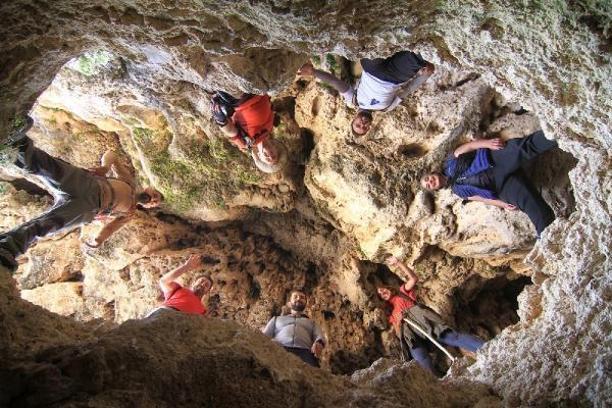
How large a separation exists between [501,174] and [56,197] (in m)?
4.39

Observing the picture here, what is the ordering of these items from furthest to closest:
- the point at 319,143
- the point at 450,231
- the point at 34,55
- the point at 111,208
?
the point at 319,143 → the point at 450,231 → the point at 111,208 → the point at 34,55

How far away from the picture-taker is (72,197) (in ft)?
13.2

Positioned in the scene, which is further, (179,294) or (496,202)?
(179,294)

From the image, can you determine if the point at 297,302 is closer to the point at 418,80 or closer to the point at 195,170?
the point at 195,170

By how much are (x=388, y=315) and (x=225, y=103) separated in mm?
3905

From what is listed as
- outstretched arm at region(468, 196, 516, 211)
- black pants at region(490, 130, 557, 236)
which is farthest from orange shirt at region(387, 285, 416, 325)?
black pants at region(490, 130, 557, 236)

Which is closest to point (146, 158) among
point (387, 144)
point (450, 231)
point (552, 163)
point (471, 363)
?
point (387, 144)

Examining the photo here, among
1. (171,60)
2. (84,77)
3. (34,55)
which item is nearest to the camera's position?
(34,55)

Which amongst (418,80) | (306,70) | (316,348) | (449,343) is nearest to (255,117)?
(306,70)

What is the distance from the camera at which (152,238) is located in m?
5.68

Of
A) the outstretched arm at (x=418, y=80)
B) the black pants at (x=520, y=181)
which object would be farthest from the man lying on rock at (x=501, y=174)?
the outstretched arm at (x=418, y=80)

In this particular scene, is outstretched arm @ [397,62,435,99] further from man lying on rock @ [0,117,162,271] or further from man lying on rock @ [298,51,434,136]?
man lying on rock @ [0,117,162,271]

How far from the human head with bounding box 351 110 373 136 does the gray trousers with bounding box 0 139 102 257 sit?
289cm

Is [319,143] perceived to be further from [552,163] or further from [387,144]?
[552,163]
